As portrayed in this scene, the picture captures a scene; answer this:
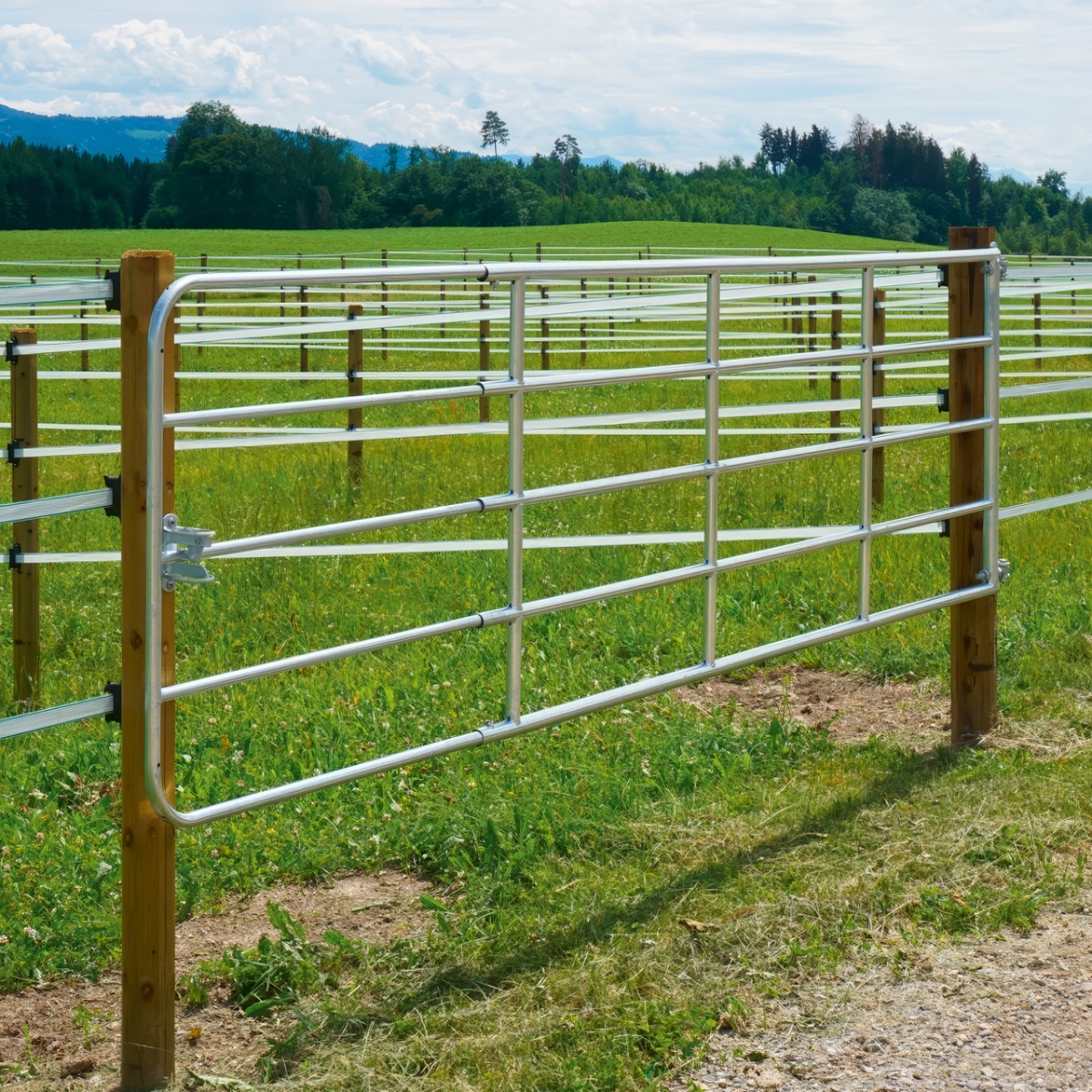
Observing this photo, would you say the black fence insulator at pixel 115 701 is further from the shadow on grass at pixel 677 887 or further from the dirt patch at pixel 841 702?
the dirt patch at pixel 841 702

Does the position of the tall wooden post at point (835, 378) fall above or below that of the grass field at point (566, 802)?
above

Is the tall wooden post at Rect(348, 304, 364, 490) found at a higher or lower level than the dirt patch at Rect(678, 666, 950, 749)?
higher

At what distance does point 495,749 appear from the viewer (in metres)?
5.14

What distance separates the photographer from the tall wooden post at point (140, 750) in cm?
291

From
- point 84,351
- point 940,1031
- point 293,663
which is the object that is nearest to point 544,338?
point 84,351

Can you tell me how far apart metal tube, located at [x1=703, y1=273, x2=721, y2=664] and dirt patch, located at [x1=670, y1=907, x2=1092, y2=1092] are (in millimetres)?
1133

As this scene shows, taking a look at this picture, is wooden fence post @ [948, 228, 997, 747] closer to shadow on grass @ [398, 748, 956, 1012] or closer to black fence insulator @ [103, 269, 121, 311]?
shadow on grass @ [398, 748, 956, 1012]

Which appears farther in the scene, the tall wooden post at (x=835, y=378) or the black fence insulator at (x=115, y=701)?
the tall wooden post at (x=835, y=378)

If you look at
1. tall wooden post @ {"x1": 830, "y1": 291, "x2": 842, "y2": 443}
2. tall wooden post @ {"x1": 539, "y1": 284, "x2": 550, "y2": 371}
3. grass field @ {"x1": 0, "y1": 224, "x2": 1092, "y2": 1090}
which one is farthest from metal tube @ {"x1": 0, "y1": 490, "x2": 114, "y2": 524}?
tall wooden post @ {"x1": 539, "y1": 284, "x2": 550, "y2": 371}

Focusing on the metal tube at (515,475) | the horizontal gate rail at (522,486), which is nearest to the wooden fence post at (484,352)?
the horizontal gate rail at (522,486)

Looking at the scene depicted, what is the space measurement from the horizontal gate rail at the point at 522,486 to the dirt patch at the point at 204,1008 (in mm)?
524

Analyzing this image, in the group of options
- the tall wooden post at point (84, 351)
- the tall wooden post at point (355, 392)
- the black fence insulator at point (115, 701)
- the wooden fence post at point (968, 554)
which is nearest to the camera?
the black fence insulator at point (115, 701)

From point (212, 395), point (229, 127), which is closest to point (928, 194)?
point (229, 127)

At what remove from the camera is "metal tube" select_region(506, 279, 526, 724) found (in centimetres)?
347
